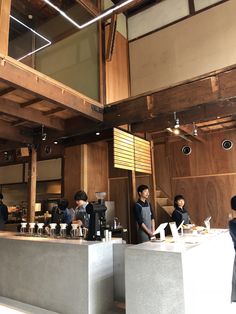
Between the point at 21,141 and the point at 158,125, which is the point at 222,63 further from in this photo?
the point at 21,141

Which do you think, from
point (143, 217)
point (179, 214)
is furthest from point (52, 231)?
point (179, 214)

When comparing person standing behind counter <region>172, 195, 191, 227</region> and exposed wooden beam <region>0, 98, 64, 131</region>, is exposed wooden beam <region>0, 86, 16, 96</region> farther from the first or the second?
person standing behind counter <region>172, 195, 191, 227</region>

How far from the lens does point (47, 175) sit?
690 cm

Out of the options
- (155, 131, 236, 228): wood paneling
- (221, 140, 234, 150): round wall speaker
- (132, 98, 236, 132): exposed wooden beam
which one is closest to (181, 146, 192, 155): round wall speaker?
(155, 131, 236, 228): wood paneling

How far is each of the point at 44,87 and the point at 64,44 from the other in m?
1.79

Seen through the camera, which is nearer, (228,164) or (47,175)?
(228,164)

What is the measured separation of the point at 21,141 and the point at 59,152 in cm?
151

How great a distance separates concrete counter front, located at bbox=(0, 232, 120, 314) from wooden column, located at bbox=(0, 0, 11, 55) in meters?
2.36

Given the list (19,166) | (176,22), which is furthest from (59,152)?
(176,22)

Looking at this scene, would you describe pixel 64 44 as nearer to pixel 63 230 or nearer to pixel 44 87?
pixel 44 87

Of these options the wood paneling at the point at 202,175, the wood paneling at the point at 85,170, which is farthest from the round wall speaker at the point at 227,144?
the wood paneling at the point at 85,170

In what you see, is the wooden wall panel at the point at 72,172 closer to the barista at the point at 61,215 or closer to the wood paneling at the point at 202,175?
the barista at the point at 61,215

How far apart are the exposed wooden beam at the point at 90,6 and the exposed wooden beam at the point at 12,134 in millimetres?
2517

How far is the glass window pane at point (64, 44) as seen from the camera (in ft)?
14.2
